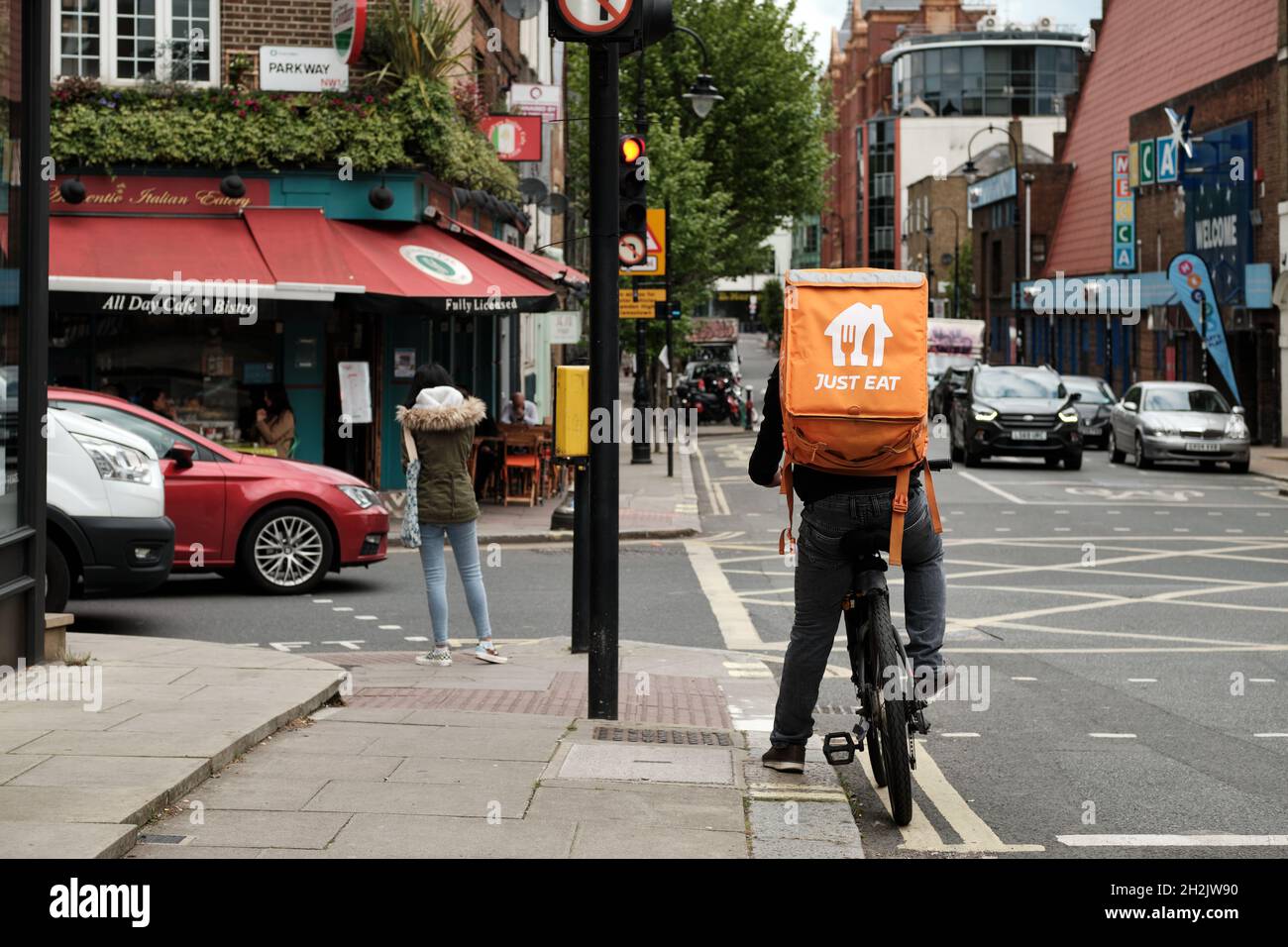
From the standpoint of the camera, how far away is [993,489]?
2673 centimetres

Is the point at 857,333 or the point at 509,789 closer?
the point at 857,333

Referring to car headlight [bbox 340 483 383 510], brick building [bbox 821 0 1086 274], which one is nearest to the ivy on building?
car headlight [bbox 340 483 383 510]

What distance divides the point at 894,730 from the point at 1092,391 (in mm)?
34266

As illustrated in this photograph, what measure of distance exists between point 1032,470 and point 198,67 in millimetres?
16380

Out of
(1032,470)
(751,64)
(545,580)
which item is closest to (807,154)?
(751,64)

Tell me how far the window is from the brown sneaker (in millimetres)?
17297

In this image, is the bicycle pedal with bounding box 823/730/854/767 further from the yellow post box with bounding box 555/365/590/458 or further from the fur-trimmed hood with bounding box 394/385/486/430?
the fur-trimmed hood with bounding box 394/385/486/430

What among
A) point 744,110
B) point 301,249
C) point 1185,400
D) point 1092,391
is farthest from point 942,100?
point 301,249

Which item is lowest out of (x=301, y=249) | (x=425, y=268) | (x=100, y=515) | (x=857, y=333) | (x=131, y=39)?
(x=100, y=515)

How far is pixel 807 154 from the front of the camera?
60.4 metres

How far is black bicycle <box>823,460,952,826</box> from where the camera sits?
20.5 ft

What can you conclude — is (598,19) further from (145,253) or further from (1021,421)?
(1021,421)

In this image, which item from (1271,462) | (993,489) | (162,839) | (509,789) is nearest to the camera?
(162,839)

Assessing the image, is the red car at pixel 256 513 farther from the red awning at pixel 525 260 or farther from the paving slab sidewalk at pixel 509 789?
the red awning at pixel 525 260
